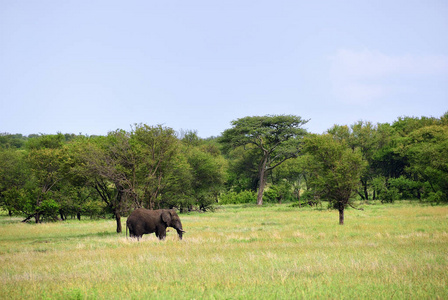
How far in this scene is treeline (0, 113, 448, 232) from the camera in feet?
92.3

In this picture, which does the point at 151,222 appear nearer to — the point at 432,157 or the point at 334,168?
the point at 334,168

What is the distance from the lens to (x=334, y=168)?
28.0 m

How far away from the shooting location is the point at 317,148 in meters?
28.7

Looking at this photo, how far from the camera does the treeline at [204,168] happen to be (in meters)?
28.1

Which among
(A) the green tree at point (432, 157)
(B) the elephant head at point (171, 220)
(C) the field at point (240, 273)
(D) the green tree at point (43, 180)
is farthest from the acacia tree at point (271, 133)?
(C) the field at point (240, 273)

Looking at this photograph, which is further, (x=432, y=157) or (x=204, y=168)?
(x=204, y=168)

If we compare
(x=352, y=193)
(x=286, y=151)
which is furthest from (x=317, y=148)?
(x=286, y=151)

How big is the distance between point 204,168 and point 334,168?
106 feet

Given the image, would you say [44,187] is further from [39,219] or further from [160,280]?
[160,280]

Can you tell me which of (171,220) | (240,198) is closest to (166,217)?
(171,220)

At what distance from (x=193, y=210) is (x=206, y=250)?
43.6 meters

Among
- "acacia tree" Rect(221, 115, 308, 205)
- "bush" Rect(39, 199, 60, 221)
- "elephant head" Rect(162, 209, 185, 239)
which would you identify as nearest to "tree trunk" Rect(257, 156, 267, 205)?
"acacia tree" Rect(221, 115, 308, 205)

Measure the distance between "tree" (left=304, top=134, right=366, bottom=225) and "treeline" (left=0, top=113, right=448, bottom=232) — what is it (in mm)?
78

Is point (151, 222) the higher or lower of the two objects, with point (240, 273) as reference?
higher
